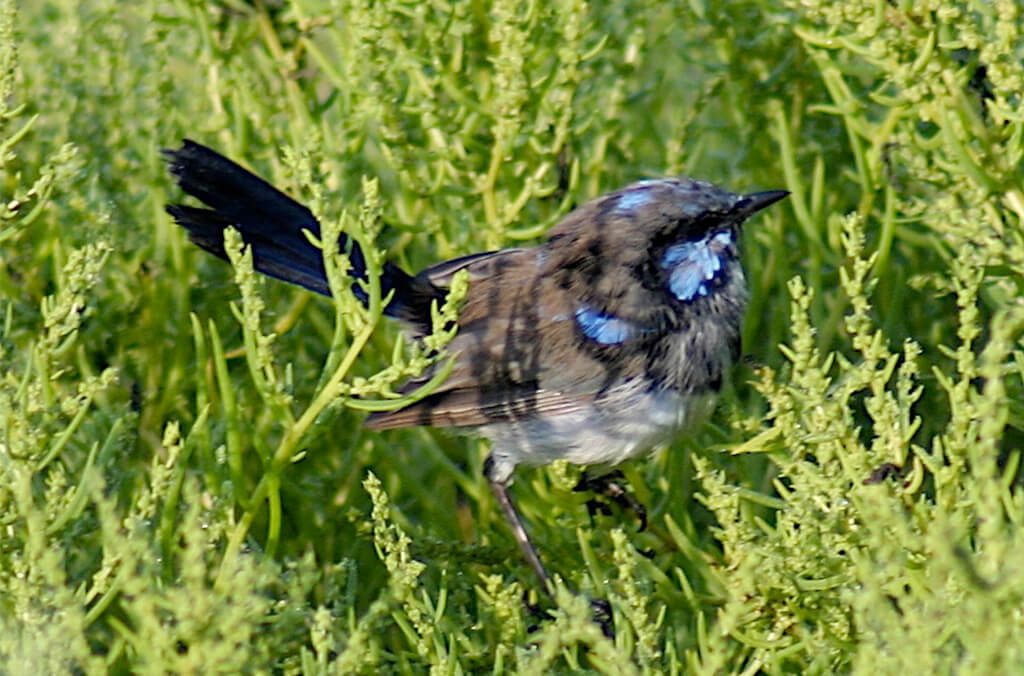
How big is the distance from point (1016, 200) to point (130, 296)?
245 centimetres

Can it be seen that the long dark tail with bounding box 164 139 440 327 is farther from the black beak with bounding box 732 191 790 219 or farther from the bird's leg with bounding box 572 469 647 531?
the black beak with bounding box 732 191 790 219

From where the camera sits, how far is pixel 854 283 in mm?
2963

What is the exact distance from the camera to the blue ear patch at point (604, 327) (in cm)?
418

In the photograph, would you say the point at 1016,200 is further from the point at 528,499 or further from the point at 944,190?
the point at 528,499

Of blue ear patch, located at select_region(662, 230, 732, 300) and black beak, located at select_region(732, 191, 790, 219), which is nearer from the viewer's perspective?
black beak, located at select_region(732, 191, 790, 219)

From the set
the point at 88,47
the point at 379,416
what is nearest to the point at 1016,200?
the point at 379,416

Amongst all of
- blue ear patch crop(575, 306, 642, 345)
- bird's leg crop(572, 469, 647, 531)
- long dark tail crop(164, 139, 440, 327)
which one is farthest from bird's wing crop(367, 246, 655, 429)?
bird's leg crop(572, 469, 647, 531)

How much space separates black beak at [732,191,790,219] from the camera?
4.02 metres

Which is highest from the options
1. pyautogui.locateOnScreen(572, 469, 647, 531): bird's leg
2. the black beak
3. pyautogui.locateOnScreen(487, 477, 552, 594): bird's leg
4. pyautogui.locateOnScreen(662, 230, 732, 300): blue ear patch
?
the black beak

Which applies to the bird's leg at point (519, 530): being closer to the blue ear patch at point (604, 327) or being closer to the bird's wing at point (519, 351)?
the bird's wing at point (519, 351)

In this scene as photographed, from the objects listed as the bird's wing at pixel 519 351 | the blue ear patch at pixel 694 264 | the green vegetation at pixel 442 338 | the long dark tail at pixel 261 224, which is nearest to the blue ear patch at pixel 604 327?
the bird's wing at pixel 519 351

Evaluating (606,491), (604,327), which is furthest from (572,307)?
(606,491)

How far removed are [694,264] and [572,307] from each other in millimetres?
391

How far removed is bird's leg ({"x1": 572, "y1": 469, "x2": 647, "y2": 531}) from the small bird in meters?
0.13
